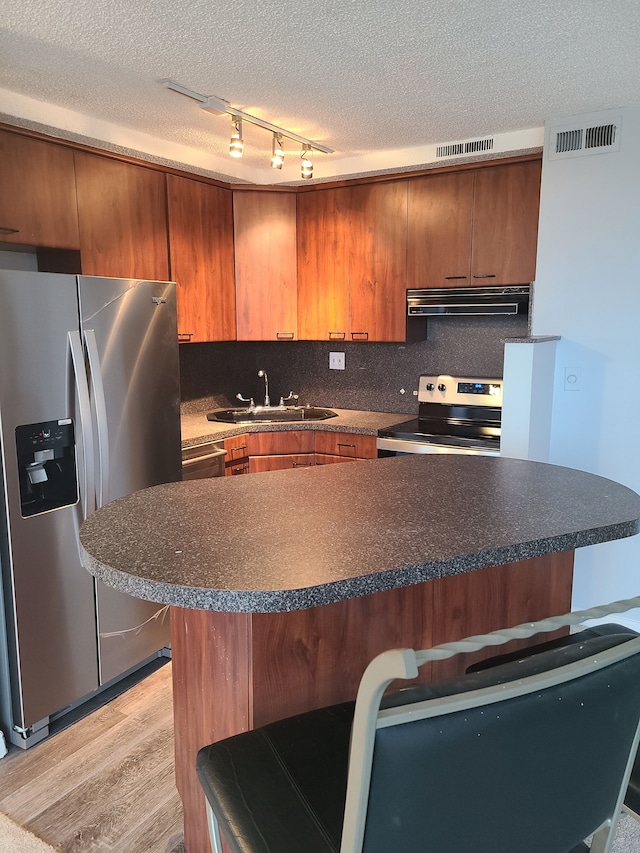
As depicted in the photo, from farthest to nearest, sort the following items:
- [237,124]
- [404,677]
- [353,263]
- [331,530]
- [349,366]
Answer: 1. [349,366]
2. [353,263]
3. [237,124]
4. [331,530]
5. [404,677]

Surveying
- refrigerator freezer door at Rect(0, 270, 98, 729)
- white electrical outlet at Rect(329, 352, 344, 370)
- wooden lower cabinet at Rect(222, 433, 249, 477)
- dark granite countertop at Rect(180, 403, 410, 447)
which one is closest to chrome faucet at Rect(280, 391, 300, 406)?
white electrical outlet at Rect(329, 352, 344, 370)

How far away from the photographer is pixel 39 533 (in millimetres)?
2340

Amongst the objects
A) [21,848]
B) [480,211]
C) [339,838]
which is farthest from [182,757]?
[480,211]

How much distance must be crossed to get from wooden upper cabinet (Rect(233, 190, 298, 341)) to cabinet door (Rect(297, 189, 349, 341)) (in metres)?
0.07

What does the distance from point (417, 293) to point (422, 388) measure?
Result: 23.2 inches

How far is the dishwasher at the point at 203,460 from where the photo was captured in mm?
3250

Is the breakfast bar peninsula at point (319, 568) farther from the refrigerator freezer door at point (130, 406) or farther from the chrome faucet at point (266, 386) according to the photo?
the chrome faucet at point (266, 386)

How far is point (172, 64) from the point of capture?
2287 mm

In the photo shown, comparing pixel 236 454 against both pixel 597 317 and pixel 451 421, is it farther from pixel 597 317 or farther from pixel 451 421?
pixel 597 317

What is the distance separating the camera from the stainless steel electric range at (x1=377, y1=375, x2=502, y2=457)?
3381 mm

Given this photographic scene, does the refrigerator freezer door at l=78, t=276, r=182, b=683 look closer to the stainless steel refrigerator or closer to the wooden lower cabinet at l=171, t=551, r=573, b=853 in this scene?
the stainless steel refrigerator

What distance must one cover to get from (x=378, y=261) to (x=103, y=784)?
295 cm

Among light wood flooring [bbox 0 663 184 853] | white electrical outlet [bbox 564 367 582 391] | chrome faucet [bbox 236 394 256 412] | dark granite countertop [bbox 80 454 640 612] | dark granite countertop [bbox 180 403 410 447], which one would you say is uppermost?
white electrical outlet [bbox 564 367 582 391]

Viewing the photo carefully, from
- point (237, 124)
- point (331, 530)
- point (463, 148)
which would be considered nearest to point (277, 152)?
point (237, 124)
